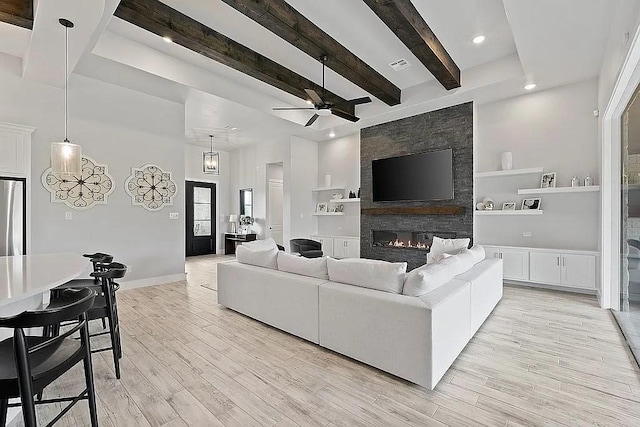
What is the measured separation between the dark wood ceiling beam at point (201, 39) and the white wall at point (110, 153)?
1.95 meters

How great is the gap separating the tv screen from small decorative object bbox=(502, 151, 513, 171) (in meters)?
0.83

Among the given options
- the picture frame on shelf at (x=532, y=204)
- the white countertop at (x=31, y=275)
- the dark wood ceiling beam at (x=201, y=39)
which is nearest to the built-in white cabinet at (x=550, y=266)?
the picture frame on shelf at (x=532, y=204)

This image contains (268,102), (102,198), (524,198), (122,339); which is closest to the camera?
(122,339)

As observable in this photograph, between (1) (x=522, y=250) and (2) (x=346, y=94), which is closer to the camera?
(1) (x=522, y=250)

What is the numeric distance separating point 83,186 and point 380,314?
469cm

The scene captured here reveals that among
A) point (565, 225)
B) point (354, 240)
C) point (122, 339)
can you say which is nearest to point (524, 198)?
point (565, 225)

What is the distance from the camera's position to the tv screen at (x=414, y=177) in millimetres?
5914

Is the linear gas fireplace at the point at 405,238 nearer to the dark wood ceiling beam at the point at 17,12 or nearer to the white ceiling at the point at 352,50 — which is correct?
the white ceiling at the point at 352,50

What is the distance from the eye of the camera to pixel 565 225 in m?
4.96

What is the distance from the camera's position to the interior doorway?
29.7ft

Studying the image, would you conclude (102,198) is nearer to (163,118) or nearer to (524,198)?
(163,118)

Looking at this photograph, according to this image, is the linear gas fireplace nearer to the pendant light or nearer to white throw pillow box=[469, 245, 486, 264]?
white throw pillow box=[469, 245, 486, 264]

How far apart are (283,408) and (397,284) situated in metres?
1.20

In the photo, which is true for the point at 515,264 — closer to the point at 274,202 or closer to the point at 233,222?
the point at 274,202
